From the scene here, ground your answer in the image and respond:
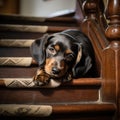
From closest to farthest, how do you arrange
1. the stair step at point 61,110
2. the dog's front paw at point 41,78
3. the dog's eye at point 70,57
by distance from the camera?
the stair step at point 61,110, the dog's front paw at point 41,78, the dog's eye at point 70,57

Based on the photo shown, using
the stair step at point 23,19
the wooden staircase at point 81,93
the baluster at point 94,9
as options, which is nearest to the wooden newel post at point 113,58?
the wooden staircase at point 81,93

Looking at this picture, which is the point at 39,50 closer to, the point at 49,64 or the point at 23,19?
the point at 49,64

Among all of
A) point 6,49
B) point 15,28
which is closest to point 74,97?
point 6,49

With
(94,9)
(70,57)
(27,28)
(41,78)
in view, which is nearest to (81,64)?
(70,57)

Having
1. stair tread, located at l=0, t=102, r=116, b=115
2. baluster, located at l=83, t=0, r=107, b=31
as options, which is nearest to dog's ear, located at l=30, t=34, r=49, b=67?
stair tread, located at l=0, t=102, r=116, b=115

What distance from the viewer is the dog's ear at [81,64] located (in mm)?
1691

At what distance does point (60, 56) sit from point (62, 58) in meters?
0.02

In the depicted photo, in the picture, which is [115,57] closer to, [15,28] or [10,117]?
[10,117]

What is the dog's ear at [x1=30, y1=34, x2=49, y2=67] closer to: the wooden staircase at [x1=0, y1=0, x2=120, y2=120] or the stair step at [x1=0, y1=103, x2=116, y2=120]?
the wooden staircase at [x1=0, y1=0, x2=120, y2=120]

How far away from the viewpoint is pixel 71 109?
1.45 meters

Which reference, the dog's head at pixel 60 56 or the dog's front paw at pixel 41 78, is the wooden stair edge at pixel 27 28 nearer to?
the dog's head at pixel 60 56

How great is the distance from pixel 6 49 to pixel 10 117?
783 millimetres

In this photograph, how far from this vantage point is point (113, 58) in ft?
5.08

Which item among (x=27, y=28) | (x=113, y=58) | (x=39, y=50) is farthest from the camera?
(x=27, y=28)
